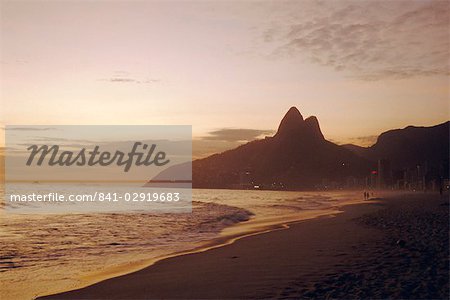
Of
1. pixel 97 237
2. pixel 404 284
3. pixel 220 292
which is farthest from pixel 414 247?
pixel 97 237

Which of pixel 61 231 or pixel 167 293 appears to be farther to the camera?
pixel 61 231

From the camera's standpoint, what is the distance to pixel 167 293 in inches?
419

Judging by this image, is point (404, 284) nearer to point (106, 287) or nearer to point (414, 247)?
point (414, 247)

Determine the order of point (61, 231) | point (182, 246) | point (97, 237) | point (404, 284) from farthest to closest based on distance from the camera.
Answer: point (61, 231)
point (97, 237)
point (182, 246)
point (404, 284)

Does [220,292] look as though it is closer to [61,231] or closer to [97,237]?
[97,237]

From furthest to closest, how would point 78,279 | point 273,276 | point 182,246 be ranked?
point 182,246 → point 78,279 → point 273,276

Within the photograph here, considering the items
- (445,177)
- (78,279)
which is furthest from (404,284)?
(445,177)

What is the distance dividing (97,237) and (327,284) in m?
19.4

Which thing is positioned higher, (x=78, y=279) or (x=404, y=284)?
(x=404, y=284)

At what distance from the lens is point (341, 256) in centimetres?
1399

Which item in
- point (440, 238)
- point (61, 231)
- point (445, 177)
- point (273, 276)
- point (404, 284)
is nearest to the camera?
point (404, 284)

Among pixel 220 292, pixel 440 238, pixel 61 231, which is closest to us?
pixel 220 292

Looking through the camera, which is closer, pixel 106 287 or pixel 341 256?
pixel 106 287

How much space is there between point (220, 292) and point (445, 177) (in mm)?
172713
